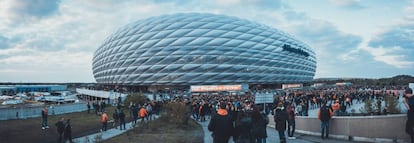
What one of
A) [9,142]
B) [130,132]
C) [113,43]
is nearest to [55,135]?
[9,142]

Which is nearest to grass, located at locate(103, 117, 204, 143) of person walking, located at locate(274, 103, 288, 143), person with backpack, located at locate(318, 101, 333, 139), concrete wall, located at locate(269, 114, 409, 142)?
person walking, located at locate(274, 103, 288, 143)

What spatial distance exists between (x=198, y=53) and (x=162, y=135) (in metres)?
58.7

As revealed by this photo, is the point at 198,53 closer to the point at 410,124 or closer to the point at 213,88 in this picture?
the point at 213,88

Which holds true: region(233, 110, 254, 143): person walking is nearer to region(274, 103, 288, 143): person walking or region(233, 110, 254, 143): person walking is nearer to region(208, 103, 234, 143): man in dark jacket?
region(208, 103, 234, 143): man in dark jacket

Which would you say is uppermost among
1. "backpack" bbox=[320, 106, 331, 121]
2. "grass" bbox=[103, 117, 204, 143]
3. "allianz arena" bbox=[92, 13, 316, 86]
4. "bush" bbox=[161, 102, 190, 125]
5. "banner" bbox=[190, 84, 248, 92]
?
"allianz arena" bbox=[92, 13, 316, 86]

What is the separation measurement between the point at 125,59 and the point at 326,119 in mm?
71864

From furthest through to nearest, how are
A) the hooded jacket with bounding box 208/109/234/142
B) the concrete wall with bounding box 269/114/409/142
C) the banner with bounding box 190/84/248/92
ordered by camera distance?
1. the banner with bounding box 190/84/248/92
2. the concrete wall with bounding box 269/114/409/142
3. the hooded jacket with bounding box 208/109/234/142

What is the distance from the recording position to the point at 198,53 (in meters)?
73.3

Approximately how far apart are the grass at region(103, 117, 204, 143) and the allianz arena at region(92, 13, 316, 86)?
53.1 metres

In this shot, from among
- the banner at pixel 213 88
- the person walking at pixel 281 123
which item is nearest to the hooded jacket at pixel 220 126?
the person walking at pixel 281 123

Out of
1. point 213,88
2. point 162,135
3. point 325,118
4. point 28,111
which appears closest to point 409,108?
point 325,118

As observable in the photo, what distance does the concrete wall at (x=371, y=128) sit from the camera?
983 cm

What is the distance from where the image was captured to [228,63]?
245 ft

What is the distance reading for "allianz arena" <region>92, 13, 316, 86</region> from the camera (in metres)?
73.4
